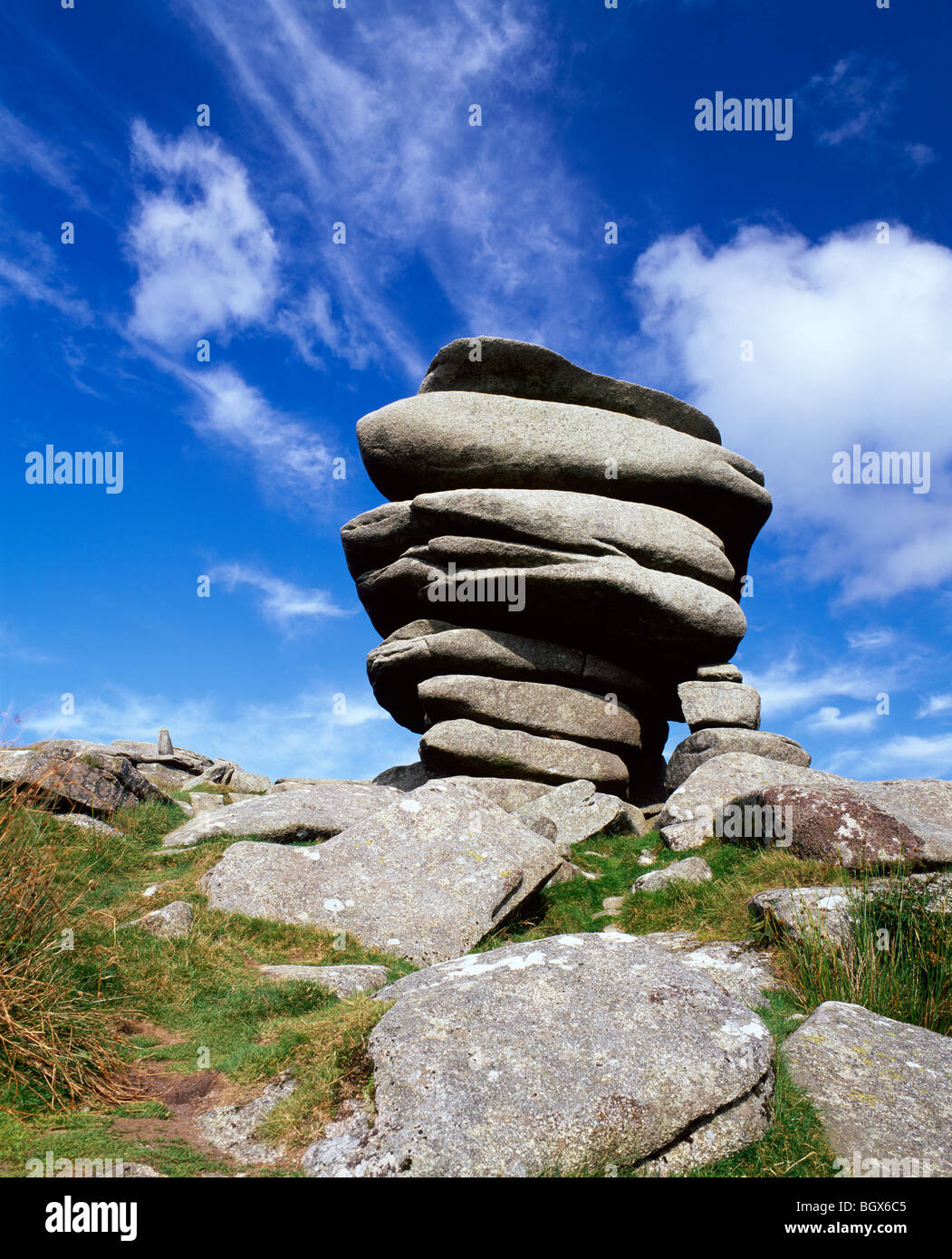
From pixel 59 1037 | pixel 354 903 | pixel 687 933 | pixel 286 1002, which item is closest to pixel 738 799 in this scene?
pixel 687 933

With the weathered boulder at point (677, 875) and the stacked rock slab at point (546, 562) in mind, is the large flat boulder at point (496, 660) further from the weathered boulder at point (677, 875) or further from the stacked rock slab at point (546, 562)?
the weathered boulder at point (677, 875)

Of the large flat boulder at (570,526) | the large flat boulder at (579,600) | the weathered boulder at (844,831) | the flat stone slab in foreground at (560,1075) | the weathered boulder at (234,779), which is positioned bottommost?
the flat stone slab in foreground at (560,1075)

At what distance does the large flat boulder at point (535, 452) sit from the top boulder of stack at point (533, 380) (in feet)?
2.29

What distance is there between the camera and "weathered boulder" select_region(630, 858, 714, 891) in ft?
39.9

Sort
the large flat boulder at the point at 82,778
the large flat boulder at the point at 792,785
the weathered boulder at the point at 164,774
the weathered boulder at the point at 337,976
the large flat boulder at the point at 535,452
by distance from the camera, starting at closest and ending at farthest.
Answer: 1. the weathered boulder at the point at 337,976
2. the large flat boulder at the point at 792,785
3. the large flat boulder at the point at 82,778
4. the large flat boulder at the point at 535,452
5. the weathered boulder at the point at 164,774

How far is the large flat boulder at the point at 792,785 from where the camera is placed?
1170 cm

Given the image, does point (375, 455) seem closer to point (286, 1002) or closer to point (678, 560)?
point (678, 560)

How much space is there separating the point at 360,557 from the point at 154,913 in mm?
17109

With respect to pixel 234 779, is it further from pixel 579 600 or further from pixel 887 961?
pixel 887 961

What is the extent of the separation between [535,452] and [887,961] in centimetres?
1752

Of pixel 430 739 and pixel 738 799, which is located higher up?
pixel 430 739

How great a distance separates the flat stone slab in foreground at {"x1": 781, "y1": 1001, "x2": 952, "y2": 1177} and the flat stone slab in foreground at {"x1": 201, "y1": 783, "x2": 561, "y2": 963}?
16.2 feet

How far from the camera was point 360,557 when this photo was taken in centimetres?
2594

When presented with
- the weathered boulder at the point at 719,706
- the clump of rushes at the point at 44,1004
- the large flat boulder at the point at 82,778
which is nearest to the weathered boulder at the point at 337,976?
the clump of rushes at the point at 44,1004
